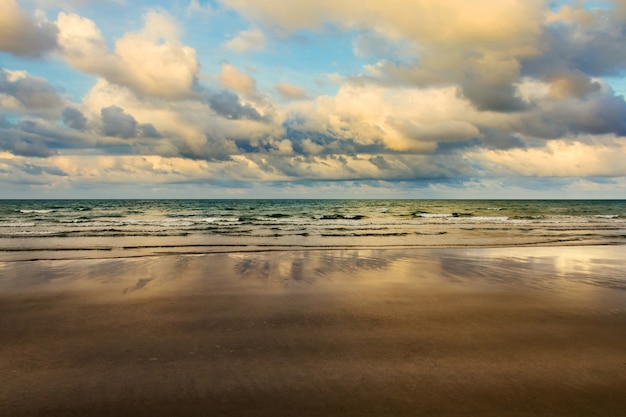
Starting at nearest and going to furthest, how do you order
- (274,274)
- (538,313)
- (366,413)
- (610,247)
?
(366,413), (538,313), (274,274), (610,247)

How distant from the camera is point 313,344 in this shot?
6398 millimetres

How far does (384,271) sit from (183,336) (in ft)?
26.0

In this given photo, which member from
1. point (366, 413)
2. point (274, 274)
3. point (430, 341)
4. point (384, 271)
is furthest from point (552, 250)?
point (366, 413)

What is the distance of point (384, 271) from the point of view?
13273 millimetres

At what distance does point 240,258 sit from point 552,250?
1491 cm

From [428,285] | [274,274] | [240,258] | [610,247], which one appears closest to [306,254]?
[240,258]

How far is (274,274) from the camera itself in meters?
12.7

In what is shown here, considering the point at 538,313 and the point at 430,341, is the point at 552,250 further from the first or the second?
the point at 430,341

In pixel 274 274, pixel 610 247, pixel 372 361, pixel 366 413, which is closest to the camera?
pixel 366 413

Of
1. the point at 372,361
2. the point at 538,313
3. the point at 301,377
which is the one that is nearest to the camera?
the point at 301,377

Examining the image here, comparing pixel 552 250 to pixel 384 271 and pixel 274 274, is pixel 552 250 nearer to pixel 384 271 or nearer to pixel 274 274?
pixel 384 271

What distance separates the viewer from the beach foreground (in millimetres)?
4633

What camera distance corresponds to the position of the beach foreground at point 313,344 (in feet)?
15.2

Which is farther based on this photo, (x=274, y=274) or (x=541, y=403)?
(x=274, y=274)
